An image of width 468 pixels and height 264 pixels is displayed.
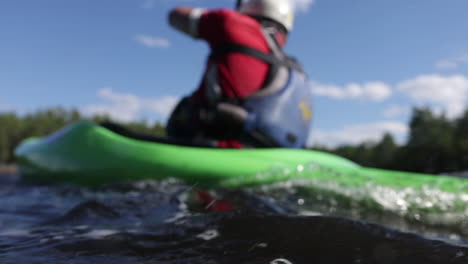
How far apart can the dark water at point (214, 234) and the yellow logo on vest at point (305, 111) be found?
1.35 metres

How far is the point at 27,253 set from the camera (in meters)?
1.00

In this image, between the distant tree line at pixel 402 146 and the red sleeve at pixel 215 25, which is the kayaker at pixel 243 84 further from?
the distant tree line at pixel 402 146

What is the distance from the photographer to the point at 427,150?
53.1 ft

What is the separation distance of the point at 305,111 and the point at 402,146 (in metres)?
15.5

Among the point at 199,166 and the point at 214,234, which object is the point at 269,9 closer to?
the point at 199,166

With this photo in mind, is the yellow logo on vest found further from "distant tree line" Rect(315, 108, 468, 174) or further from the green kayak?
"distant tree line" Rect(315, 108, 468, 174)

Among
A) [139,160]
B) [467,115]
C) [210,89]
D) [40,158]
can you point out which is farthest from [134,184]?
[467,115]

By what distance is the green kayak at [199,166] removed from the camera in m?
2.23

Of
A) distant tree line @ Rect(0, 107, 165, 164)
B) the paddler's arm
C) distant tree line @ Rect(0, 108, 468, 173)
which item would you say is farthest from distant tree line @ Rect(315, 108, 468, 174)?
the paddler's arm

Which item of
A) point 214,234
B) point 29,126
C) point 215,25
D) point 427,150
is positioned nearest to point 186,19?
point 215,25

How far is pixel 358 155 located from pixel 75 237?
20.0 metres

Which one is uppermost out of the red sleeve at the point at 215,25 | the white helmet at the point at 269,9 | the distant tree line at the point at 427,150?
the white helmet at the point at 269,9

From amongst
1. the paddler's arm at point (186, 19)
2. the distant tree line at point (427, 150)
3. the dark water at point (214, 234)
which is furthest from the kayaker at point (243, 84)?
the distant tree line at point (427, 150)

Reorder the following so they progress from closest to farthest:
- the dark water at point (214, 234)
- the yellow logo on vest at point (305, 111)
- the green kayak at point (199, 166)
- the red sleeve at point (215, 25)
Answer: the dark water at point (214, 234) < the green kayak at point (199, 166) < the red sleeve at point (215, 25) < the yellow logo on vest at point (305, 111)
